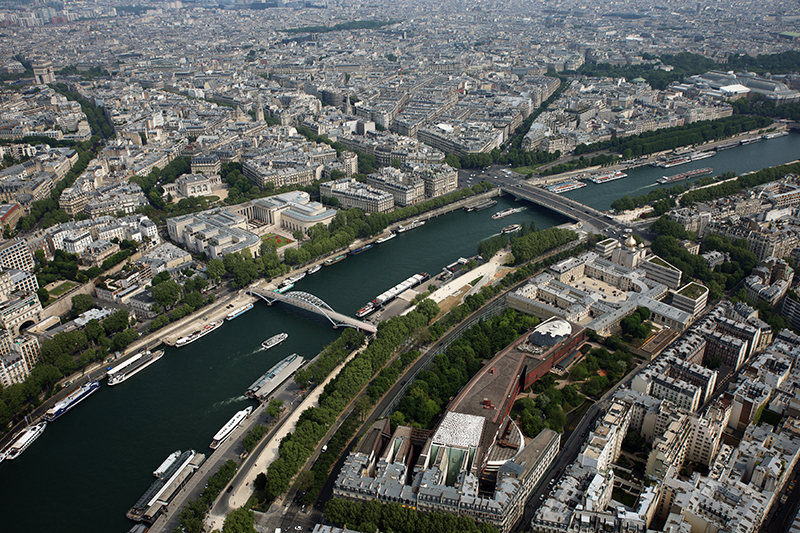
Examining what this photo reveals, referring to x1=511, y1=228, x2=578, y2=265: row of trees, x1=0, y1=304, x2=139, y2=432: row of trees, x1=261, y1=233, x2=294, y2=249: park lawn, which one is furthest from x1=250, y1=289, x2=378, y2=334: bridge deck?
x1=511, y1=228, x2=578, y2=265: row of trees

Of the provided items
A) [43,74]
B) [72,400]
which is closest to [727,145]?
[72,400]

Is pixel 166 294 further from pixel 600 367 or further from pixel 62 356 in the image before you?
pixel 600 367

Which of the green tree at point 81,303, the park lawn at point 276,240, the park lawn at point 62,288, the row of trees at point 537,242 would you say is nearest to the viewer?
the green tree at point 81,303

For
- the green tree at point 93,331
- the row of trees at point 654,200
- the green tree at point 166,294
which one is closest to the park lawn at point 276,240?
the green tree at point 166,294

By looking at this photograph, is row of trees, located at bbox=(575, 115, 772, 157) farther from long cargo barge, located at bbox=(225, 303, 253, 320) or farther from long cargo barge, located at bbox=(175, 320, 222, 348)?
long cargo barge, located at bbox=(175, 320, 222, 348)

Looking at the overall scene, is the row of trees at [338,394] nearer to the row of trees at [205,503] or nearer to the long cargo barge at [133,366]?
the row of trees at [205,503]

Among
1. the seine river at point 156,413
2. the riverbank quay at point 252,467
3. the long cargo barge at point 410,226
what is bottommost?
the long cargo barge at point 410,226

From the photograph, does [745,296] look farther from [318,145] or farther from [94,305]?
[318,145]

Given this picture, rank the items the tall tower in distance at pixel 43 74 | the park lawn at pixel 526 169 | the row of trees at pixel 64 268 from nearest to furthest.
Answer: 1. the row of trees at pixel 64 268
2. the park lawn at pixel 526 169
3. the tall tower in distance at pixel 43 74
